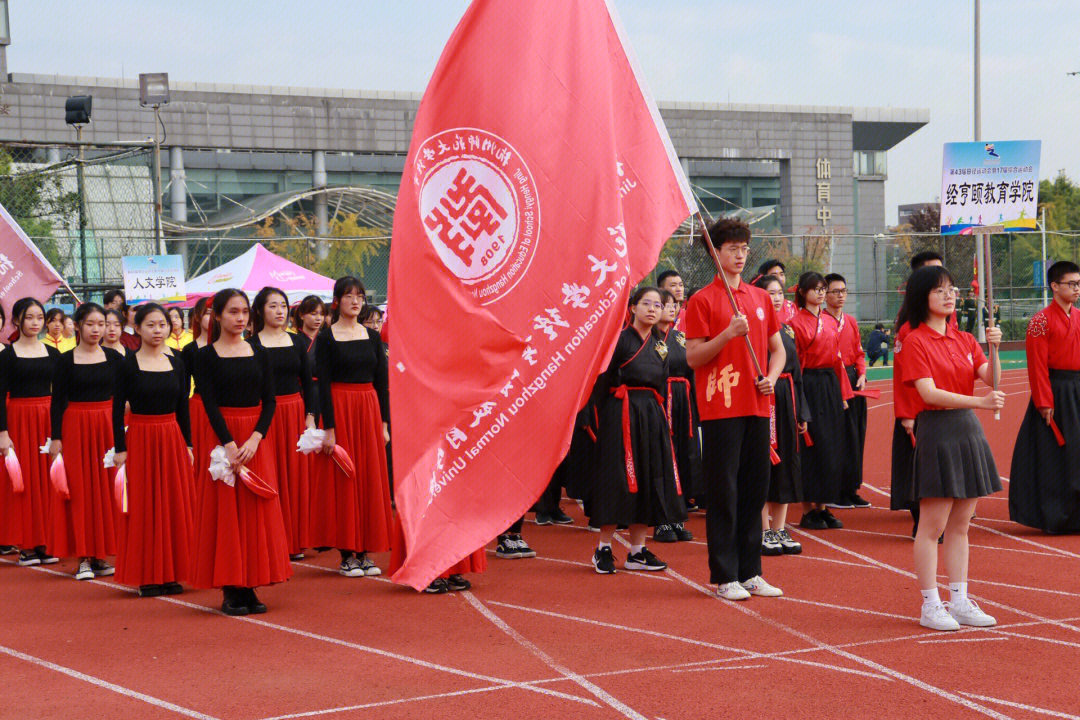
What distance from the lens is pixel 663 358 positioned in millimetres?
8594

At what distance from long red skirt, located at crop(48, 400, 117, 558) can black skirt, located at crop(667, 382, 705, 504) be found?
4181 mm

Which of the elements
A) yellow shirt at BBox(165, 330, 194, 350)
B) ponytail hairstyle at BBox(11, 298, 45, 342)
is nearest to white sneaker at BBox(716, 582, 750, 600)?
ponytail hairstyle at BBox(11, 298, 45, 342)

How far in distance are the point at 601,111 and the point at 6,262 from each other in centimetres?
695

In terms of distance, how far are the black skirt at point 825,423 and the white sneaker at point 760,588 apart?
276 centimetres

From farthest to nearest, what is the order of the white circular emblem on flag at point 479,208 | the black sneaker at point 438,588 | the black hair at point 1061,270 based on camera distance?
the black hair at point 1061,270
the black sneaker at point 438,588
the white circular emblem on flag at point 479,208

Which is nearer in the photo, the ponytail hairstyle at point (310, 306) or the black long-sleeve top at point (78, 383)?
the black long-sleeve top at point (78, 383)

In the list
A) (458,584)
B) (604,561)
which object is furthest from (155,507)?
(604,561)

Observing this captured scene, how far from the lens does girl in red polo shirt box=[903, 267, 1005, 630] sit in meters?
6.27

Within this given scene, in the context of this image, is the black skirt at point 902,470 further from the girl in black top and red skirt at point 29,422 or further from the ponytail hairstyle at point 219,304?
the girl in black top and red skirt at point 29,422

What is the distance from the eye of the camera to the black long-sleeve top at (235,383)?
7.61 m

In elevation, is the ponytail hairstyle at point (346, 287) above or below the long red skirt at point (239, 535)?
above

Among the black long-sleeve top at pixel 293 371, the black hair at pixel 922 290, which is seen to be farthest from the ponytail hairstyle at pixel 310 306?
the black hair at pixel 922 290

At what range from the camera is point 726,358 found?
23.3ft

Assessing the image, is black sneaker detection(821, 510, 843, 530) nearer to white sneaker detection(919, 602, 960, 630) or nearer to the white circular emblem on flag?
white sneaker detection(919, 602, 960, 630)
